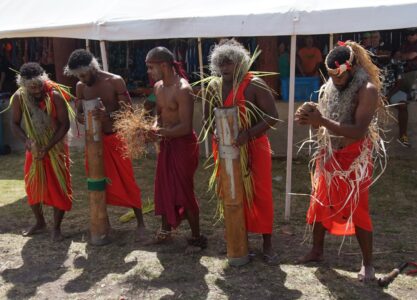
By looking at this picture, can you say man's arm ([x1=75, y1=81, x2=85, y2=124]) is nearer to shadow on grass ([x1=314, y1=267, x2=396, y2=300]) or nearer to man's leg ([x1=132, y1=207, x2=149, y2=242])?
man's leg ([x1=132, y1=207, x2=149, y2=242])

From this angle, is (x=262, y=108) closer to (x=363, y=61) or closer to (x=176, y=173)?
(x=363, y=61)

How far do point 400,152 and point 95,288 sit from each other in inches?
205

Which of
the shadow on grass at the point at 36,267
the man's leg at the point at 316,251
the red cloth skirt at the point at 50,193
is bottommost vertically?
the shadow on grass at the point at 36,267

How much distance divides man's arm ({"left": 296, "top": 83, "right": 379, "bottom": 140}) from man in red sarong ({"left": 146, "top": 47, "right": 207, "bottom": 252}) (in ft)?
3.58

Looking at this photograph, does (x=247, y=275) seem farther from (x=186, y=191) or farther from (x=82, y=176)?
(x=82, y=176)

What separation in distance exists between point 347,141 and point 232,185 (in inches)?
35.6

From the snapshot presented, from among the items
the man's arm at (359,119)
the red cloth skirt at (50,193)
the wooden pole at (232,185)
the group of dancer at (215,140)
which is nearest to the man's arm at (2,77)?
the group of dancer at (215,140)

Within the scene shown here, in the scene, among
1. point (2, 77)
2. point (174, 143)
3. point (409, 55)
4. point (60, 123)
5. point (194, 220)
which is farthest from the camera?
point (2, 77)

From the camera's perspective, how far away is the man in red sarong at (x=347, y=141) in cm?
347

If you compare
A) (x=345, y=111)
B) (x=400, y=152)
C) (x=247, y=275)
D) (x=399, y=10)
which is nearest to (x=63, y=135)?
(x=247, y=275)

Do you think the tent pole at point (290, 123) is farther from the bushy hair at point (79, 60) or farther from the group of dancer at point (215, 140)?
the bushy hair at point (79, 60)

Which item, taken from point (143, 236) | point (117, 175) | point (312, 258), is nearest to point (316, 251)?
point (312, 258)

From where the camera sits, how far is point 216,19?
4832mm

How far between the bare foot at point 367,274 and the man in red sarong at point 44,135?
9.14 feet
